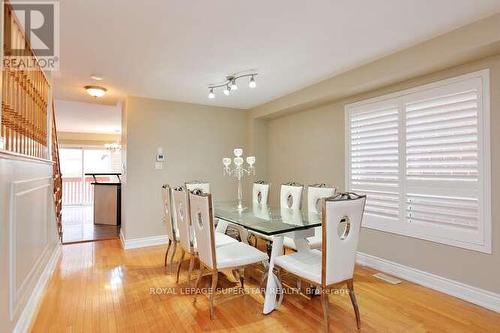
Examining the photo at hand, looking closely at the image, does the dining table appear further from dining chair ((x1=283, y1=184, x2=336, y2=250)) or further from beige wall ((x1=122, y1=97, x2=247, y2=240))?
beige wall ((x1=122, y1=97, x2=247, y2=240))

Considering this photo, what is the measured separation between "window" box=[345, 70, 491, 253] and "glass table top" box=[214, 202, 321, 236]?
93cm

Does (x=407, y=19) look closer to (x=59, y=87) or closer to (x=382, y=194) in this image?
(x=382, y=194)

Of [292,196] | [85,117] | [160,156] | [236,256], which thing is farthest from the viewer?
[85,117]

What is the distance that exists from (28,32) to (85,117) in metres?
4.68

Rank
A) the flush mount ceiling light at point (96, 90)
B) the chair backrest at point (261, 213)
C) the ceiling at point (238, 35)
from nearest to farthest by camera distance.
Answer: the ceiling at point (238, 35) < the chair backrest at point (261, 213) < the flush mount ceiling light at point (96, 90)

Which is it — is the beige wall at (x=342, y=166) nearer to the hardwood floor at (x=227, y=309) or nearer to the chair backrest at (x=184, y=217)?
the hardwood floor at (x=227, y=309)

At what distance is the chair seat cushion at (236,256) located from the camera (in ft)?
7.52

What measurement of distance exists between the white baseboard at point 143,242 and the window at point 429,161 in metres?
3.08

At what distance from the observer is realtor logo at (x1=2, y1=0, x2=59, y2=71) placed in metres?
1.87

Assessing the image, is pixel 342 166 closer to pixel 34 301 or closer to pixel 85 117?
pixel 34 301

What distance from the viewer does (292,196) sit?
3.48m

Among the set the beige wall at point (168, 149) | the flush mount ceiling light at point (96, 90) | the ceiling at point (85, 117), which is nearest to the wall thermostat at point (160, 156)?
the beige wall at point (168, 149)

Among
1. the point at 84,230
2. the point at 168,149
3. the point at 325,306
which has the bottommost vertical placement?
the point at 84,230

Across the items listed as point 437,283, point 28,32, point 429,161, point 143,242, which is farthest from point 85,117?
point 437,283
